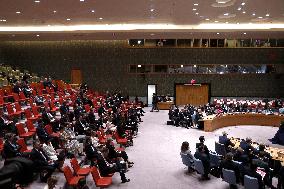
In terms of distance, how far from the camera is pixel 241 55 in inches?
1029

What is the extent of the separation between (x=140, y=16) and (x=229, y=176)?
9.38m

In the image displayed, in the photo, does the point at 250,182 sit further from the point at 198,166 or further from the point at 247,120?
the point at 247,120

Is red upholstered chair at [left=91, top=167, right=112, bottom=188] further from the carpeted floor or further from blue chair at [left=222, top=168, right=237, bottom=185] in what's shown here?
blue chair at [left=222, top=168, right=237, bottom=185]

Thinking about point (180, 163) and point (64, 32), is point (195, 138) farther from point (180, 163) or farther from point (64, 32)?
point (64, 32)

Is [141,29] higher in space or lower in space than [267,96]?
higher

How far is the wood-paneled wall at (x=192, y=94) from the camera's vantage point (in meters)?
26.7

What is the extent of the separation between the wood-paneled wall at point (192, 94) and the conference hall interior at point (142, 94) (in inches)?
3.0

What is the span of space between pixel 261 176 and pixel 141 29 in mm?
12379

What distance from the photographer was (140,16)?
1647 centimetres

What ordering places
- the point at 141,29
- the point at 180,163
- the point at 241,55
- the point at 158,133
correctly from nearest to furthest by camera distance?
the point at 180,163 < the point at 158,133 < the point at 141,29 < the point at 241,55

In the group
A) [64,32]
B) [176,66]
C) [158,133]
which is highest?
[64,32]

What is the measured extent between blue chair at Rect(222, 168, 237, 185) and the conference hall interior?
0.04m

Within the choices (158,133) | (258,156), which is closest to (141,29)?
(158,133)

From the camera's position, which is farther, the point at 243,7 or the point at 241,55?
the point at 241,55
